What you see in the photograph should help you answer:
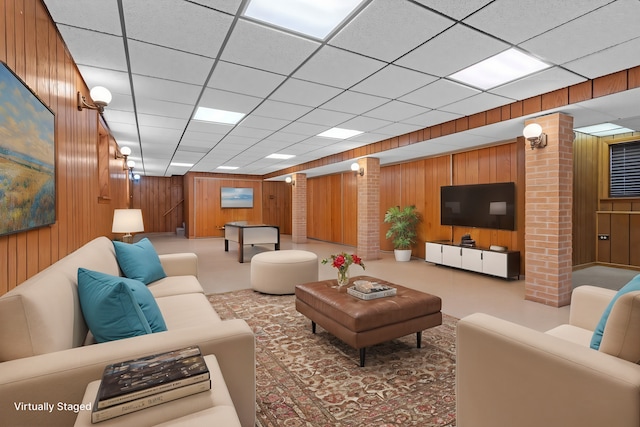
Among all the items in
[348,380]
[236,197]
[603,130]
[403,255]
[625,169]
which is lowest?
[348,380]

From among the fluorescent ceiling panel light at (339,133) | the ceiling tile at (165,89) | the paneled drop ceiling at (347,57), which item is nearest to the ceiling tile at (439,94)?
the paneled drop ceiling at (347,57)

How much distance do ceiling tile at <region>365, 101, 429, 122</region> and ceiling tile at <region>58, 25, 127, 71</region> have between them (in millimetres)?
2872

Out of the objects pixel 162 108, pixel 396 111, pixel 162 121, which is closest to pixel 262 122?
pixel 162 108

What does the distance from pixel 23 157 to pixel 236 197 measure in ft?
34.9

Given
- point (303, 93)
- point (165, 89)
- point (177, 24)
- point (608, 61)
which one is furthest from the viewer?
point (303, 93)

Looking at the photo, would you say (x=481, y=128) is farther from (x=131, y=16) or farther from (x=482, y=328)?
(x=131, y=16)

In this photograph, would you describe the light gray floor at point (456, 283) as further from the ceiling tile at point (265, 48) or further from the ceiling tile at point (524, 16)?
the ceiling tile at point (265, 48)

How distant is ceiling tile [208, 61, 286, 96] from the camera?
9.77 ft

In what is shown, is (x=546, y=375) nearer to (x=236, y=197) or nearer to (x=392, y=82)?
(x=392, y=82)

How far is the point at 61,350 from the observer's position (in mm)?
1337

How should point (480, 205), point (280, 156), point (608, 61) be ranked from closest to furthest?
point (608, 61)
point (480, 205)
point (280, 156)

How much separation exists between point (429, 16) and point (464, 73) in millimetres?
1147

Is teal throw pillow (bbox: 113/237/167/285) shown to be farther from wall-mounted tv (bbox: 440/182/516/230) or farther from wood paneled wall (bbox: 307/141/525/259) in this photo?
wood paneled wall (bbox: 307/141/525/259)

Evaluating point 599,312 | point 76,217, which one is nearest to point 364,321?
point 599,312
